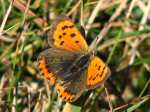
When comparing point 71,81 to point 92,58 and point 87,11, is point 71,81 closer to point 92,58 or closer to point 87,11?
point 92,58

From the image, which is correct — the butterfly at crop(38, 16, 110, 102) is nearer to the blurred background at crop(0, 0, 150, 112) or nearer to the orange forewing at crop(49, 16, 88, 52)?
the orange forewing at crop(49, 16, 88, 52)

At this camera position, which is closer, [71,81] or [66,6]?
[71,81]

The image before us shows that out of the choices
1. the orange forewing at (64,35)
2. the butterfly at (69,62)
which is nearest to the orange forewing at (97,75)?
the butterfly at (69,62)

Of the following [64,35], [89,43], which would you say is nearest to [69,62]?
[64,35]

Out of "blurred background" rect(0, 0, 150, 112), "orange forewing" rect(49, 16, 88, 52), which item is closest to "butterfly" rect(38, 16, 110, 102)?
"orange forewing" rect(49, 16, 88, 52)

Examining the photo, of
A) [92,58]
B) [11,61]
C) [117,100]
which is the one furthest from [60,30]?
[117,100]

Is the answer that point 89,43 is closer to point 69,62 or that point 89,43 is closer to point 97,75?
point 69,62
